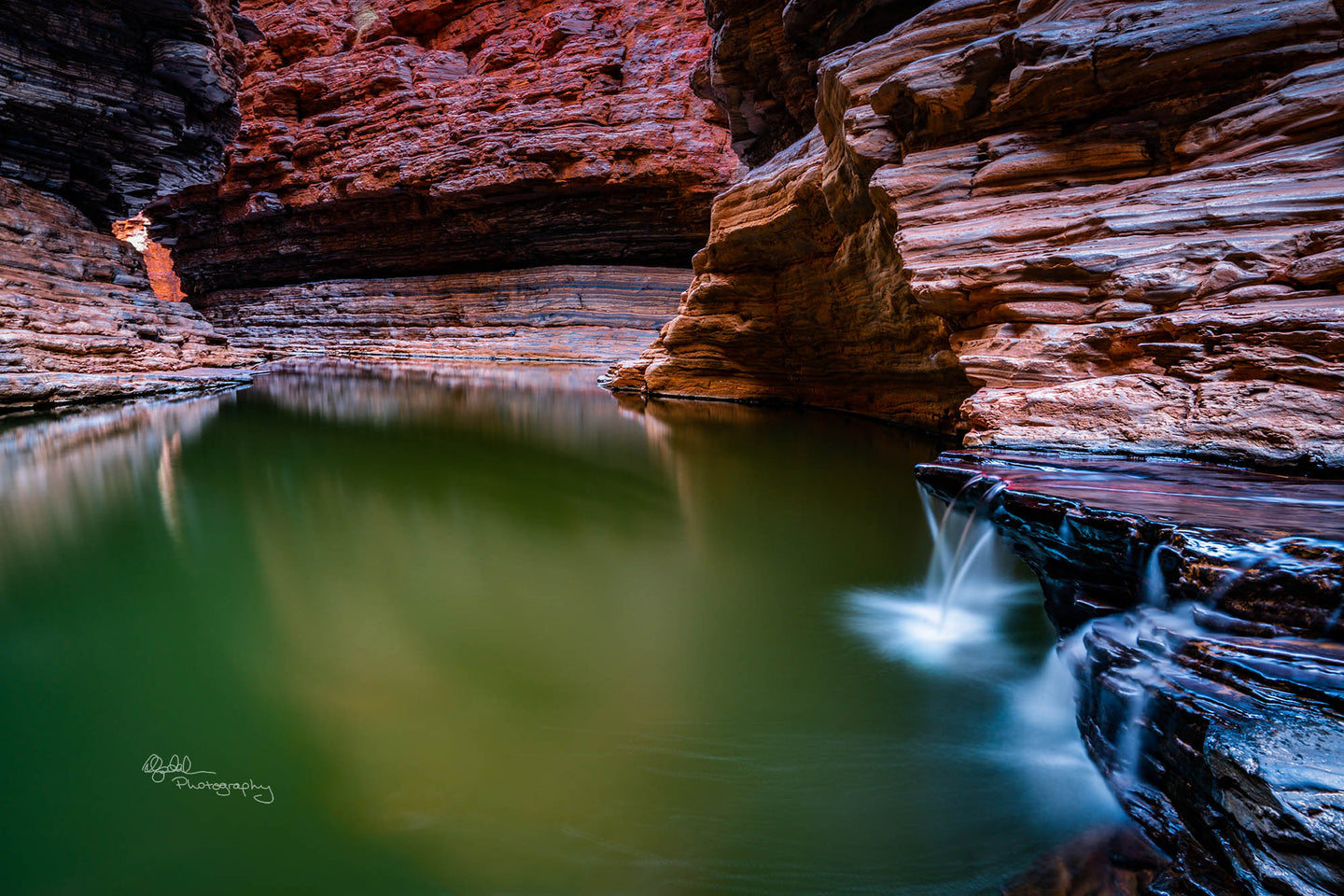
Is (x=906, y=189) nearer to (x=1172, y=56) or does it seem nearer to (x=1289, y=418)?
(x=1172, y=56)

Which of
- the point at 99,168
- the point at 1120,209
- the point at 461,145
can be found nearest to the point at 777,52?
the point at 1120,209

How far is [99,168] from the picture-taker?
594 inches

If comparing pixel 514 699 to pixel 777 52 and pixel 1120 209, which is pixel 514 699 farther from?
pixel 777 52

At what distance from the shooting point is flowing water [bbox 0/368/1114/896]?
1.55 meters

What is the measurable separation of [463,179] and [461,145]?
1.64 m

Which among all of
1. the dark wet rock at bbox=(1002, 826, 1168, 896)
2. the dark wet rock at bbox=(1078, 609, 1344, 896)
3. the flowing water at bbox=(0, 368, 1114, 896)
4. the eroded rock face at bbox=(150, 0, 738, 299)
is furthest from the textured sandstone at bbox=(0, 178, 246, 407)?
the dark wet rock at bbox=(1078, 609, 1344, 896)

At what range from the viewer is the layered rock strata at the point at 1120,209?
10.9 ft

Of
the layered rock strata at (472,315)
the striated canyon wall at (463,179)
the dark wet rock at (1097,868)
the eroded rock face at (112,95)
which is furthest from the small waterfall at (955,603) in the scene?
the eroded rock face at (112,95)

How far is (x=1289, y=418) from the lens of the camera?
2.99 m

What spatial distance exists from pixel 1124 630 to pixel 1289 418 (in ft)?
7.34

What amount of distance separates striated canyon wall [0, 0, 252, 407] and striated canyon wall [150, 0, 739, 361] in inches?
311

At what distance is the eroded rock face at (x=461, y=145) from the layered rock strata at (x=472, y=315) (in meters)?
0.97

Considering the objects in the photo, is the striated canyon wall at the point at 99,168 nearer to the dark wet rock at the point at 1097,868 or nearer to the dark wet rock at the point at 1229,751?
the dark wet rock at the point at 1097,868

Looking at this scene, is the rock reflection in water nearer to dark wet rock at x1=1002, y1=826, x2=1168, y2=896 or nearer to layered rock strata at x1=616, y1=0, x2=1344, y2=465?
dark wet rock at x1=1002, y1=826, x2=1168, y2=896
